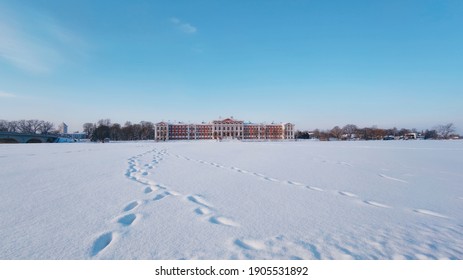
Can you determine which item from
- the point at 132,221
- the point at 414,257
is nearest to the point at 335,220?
→ the point at 414,257

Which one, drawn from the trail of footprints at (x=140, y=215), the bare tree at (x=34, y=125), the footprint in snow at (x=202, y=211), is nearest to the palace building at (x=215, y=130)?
the bare tree at (x=34, y=125)

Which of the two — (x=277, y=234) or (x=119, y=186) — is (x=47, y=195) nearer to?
(x=119, y=186)

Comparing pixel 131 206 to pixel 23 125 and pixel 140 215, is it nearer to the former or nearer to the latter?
pixel 140 215

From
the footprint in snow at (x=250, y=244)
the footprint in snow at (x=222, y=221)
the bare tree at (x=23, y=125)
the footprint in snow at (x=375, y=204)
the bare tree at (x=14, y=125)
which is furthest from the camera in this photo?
the bare tree at (x=23, y=125)

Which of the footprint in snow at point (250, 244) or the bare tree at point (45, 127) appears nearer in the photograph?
the footprint in snow at point (250, 244)

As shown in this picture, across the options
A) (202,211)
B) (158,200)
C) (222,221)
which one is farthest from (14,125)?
(222,221)

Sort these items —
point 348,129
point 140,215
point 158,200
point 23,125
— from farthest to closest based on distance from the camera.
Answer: point 348,129, point 23,125, point 158,200, point 140,215

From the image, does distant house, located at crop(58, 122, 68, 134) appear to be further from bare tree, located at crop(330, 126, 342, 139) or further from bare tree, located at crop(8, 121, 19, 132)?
bare tree, located at crop(330, 126, 342, 139)

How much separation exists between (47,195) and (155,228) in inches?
108

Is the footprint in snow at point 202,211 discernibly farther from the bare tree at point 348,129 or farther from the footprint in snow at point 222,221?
the bare tree at point 348,129

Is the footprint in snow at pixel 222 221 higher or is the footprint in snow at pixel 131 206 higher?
the footprint in snow at pixel 131 206

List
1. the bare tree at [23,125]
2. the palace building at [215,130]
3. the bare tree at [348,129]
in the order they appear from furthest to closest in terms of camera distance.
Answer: the bare tree at [348,129], the palace building at [215,130], the bare tree at [23,125]

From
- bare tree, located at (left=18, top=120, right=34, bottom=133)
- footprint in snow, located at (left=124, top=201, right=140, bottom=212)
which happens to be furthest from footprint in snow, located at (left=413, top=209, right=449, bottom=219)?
bare tree, located at (left=18, top=120, right=34, bottom=133)

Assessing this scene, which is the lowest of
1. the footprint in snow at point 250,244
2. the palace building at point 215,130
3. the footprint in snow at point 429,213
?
the footprint in snow at point 429,213
